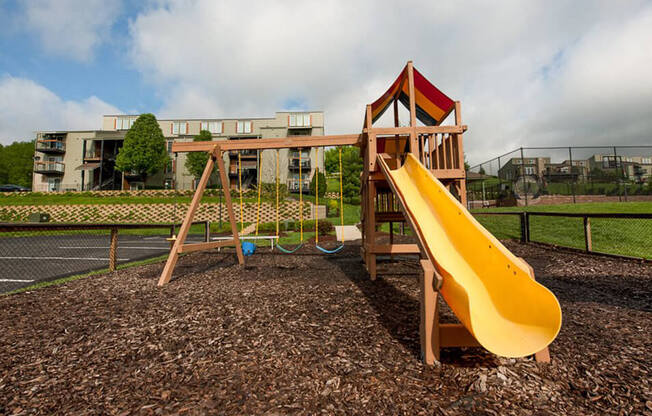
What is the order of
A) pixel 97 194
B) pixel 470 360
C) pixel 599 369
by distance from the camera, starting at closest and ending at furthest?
pixel 599 369, pixel 470 360, pixel 97 194

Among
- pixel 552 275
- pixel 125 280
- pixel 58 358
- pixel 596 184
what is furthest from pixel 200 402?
pixel 596 184

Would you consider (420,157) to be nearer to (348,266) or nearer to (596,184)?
(348,266)

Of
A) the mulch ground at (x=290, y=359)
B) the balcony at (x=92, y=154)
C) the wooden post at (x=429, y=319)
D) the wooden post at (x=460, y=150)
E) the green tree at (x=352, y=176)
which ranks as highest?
the balcony at (x=92, y=154)

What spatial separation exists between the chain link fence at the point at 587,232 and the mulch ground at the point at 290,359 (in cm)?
345

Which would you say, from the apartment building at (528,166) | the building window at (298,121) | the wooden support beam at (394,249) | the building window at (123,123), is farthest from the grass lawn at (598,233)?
the building window at (123,123)

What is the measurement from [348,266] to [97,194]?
3028 centimetres

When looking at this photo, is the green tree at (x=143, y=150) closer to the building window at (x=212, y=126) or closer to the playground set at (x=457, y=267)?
the building window at (x=212, y=126)

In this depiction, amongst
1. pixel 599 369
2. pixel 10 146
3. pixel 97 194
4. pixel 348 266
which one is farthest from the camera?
pixel 10 146

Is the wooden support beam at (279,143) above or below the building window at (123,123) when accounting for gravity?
below

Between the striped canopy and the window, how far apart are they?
128ft

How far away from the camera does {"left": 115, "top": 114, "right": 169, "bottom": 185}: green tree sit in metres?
31.1

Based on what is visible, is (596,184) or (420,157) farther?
(596,184)

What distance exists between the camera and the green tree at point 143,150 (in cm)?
3112

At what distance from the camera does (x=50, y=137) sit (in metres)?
37.3
